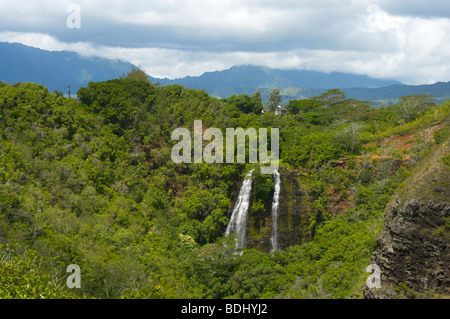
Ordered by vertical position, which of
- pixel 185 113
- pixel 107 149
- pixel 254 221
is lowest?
pixel 254 221

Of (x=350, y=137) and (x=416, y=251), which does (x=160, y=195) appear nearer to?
(x=350, y=137)

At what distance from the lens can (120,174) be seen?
45125 millimetres

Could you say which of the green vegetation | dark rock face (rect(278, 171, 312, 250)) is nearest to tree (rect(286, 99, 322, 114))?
the green vegetation

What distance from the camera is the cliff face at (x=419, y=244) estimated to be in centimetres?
2073

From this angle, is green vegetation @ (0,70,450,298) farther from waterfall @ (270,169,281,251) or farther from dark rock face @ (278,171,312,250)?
waterfall @ (270,169,281,251)

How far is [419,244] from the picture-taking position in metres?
21.5

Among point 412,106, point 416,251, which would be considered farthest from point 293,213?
point 412,106

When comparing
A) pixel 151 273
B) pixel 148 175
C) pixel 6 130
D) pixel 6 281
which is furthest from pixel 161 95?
pixel 6 281

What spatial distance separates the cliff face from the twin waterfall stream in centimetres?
1944

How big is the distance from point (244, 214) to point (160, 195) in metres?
9.97

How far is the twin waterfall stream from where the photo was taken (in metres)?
42.1

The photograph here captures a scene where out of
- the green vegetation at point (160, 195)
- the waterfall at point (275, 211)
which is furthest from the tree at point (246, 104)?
the waterfall at point (275, 211)

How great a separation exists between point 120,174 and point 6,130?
1234cm
